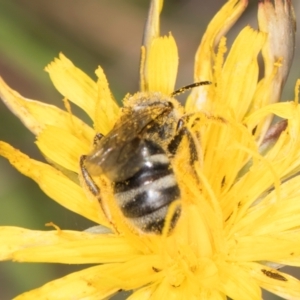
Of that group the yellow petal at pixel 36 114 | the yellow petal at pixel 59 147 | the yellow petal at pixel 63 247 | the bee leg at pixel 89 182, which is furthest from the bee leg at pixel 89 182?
the yellow petal at pixel 36 114

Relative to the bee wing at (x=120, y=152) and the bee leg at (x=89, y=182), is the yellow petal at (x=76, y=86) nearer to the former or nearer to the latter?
the bee leg at (x=89, y=182)

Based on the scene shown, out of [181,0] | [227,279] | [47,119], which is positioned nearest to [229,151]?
[227,279]

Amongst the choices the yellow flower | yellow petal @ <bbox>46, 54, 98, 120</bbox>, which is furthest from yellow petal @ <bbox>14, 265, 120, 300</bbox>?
yellow petal @ <bbox>46, 54, 98, 120</bbox>

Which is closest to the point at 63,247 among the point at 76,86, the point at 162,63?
the point at 76,86

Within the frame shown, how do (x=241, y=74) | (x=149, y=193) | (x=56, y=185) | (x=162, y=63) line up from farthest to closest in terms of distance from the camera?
1. (x=162, y=63)
2. (x=241, y=74)
3. (x=56, y=185)
4. (x=149, y=193)

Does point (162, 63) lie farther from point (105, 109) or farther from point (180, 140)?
point (180, 140)

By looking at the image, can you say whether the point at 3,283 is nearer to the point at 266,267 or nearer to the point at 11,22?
the point at 11,22
